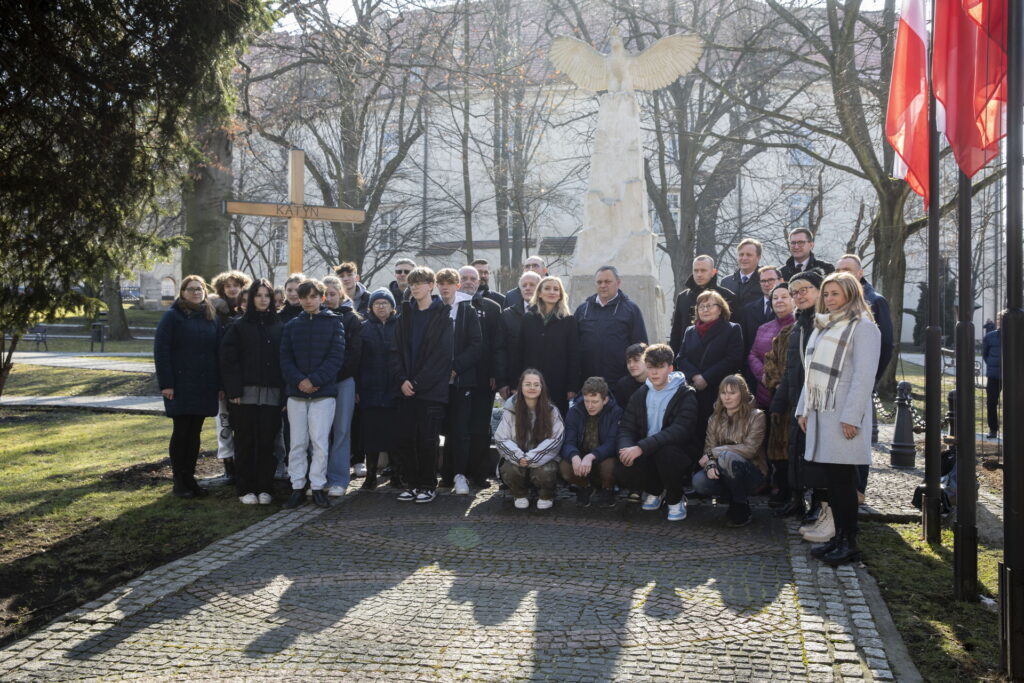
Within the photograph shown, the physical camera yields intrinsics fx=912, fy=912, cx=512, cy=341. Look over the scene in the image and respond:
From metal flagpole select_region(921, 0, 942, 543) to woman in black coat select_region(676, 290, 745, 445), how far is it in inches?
62.6

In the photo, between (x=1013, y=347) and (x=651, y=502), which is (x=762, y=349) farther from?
(x=1013, y=347)

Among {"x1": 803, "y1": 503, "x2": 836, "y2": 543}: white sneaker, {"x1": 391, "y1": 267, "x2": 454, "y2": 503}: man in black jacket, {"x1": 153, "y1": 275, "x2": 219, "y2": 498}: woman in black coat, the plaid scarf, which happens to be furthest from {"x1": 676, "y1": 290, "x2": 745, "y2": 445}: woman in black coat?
Result: {"x1": 153, "y1": 275, "x2": 219, "y2": 498}: woman in black coat

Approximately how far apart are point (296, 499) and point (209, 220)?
914 cm

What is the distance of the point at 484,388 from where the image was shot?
8047mm

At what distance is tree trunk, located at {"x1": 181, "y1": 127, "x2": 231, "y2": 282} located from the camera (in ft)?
48.9

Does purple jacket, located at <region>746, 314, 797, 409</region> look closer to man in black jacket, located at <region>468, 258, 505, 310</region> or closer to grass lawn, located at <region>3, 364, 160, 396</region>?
man in black jacket, located at <region>468, 258, 505, 310</region>

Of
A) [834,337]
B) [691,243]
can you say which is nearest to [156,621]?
[834,337]

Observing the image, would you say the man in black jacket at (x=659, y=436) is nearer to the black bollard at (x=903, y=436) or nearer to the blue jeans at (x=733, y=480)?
the blue jeans at (x=733, y=480)

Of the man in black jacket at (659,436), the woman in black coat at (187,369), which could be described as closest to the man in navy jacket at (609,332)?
the man in black jacket at (659,436)

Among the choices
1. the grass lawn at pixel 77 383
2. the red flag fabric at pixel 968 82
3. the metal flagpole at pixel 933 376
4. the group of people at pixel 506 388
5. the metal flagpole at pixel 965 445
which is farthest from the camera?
the grass lawn at pixel 77 383

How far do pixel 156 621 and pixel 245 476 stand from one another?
2.85 metres

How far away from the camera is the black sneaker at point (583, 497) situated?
7.29m

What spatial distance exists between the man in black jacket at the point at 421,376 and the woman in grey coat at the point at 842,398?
301cm

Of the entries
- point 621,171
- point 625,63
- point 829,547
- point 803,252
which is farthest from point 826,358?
point 625,63
